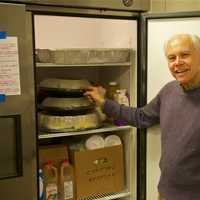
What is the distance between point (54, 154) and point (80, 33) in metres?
0.81

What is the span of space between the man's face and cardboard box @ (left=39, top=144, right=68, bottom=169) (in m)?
0.80

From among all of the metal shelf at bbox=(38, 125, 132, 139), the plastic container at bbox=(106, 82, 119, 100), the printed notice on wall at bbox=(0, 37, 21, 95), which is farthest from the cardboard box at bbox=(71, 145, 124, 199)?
the printed notice on wall at bbox=(0, 37, 21, 95)

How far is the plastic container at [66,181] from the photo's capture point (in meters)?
2.03

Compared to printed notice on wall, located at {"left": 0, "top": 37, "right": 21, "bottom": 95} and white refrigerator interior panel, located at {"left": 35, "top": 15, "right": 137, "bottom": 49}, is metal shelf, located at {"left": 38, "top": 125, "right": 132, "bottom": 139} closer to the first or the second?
printed notice on wall, located at {"left": 0, "top": 37, "right": 21, "bottom": 95}

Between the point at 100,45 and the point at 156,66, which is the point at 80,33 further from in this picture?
the point at 156,66

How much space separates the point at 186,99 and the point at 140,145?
1.50 ft

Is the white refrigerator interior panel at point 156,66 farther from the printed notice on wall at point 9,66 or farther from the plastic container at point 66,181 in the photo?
the printed notice on wall at point 9,66

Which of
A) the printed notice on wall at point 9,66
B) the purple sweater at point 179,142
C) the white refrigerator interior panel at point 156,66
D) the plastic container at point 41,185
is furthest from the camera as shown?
the plastic container at point 41,185

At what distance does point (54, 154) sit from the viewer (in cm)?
207

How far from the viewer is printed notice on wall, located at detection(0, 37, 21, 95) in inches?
61.2

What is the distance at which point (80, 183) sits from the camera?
2062mm

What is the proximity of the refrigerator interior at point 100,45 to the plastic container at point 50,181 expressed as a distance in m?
0.18

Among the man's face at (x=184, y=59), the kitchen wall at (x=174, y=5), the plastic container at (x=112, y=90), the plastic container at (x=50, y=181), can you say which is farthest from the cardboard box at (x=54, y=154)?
the kitchen wall at (x=174, y=5)


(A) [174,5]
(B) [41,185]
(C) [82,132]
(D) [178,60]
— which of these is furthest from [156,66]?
(B) [41,185]
